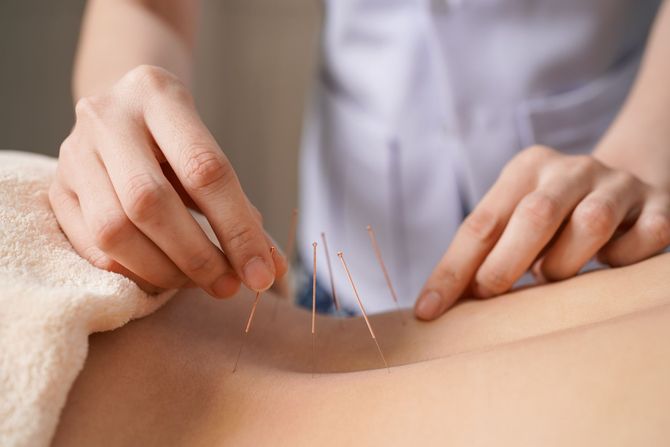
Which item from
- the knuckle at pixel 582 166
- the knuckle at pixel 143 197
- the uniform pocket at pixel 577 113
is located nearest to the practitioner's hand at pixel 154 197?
the knuckle at pixel 143 197

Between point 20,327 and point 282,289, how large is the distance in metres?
0.67

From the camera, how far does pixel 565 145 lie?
1.53m

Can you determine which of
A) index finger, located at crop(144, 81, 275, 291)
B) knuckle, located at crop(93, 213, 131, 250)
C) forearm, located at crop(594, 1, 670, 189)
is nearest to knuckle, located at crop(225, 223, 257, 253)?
index finger, located at crop(144, 81, 275, 291)

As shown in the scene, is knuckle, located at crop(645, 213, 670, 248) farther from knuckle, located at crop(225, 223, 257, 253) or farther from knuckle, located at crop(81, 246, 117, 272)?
knuckle, located at crop(81, 246, 117, 272)

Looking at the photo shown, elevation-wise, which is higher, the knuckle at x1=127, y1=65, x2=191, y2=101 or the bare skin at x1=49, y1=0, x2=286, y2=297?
the knuckle at x1=127, y1=65, x2=191, y2=101

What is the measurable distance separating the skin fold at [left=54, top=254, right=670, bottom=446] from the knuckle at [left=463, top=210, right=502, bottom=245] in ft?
0.30

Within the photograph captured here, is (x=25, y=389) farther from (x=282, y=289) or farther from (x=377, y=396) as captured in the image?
(x=282, y=289)

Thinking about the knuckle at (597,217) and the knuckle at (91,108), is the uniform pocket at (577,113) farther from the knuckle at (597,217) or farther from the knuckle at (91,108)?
the knuckle at (91,108)

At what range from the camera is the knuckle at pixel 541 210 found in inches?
36.9

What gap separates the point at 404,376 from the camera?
28.5 inches

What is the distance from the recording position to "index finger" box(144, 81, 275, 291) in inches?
31.6

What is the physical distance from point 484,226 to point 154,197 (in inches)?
19.2

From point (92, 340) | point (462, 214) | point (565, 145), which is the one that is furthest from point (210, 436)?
point (565, 145)

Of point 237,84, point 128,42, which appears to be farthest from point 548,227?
point 237,84
